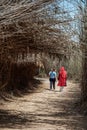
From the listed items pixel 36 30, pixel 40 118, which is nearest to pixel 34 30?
pixel 36 30

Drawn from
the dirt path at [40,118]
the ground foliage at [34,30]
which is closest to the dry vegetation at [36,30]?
the ground foliage at [34,30]

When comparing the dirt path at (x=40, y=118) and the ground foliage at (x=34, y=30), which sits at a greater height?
the ground foliage at (x=34, y=30)

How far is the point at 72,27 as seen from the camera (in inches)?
498

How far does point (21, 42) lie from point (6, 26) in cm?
183

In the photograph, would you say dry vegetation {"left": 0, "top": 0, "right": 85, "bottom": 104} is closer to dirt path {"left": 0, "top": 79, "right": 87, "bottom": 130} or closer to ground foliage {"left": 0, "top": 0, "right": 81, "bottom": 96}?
ground foliage {"left": 0, "top": 0, "right": 81, "bottom": 96}

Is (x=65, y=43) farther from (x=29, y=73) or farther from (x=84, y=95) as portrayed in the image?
(x=29, y=73)

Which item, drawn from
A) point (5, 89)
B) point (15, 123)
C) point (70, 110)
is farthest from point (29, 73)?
point (15, 123)

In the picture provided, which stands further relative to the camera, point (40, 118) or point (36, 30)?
point (40, 118)

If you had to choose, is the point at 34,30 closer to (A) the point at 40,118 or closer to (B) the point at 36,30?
(B) the point at 36,30

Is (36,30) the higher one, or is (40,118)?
(36,30)

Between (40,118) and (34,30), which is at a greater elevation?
(34,30)

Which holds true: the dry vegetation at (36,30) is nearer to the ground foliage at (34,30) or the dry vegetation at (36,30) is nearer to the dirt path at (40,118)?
the ground foliage at (34,30)

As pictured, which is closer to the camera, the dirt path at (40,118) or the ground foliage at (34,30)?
the ground foliage at (34,30)

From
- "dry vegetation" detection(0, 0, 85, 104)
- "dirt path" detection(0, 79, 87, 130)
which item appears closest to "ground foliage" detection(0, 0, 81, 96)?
"dry vegetation" detection(0, 0, 85, 104)
